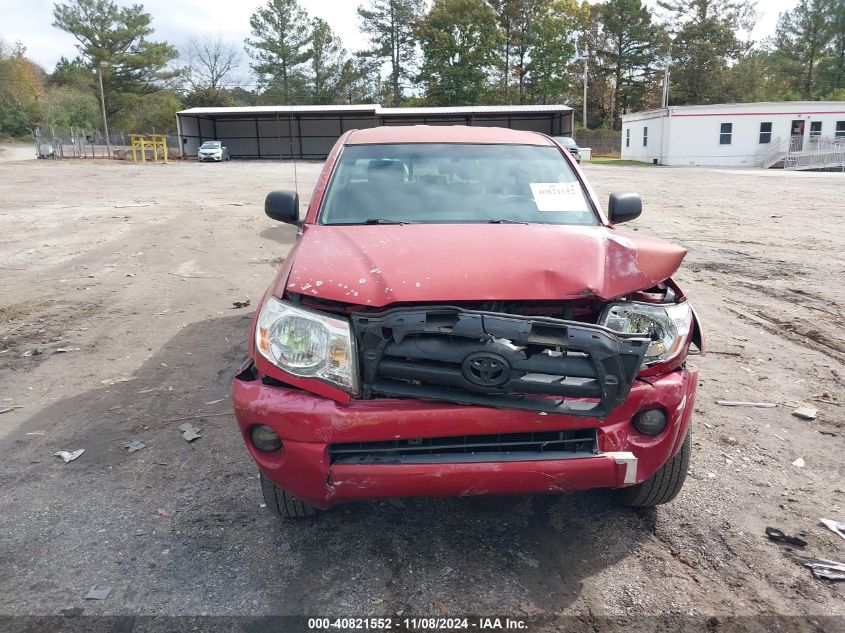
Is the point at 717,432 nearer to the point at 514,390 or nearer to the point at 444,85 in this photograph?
the point at 514,390

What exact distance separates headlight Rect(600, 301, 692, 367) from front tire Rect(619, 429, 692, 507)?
45 centimetres

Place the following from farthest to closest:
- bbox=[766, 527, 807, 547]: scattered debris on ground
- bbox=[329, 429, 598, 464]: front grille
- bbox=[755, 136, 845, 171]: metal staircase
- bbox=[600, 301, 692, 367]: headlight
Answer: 1. bbox=[755, 136, 845, 171]: metal staircase
2. bbox=[766, 527, 807, 547]: scattered debris on ground
3. bbox=[600, 301, 692, 367]: headlight
4. bbox=[329, 429, 598, 464]: front grille

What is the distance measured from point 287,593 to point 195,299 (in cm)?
547

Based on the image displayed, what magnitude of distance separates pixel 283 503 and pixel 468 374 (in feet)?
3.91

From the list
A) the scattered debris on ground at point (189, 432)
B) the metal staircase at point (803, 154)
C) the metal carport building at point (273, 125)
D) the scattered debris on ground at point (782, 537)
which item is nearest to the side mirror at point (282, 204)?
the scattered debris on ground at point (189, 432)

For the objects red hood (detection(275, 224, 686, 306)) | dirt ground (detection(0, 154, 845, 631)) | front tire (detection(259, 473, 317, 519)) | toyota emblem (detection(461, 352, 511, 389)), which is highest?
red hood (detection(275, 224, 686, 306))

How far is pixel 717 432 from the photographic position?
3939 millimetres

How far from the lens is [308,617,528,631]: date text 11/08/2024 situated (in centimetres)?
235

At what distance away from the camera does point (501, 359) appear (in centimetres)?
232

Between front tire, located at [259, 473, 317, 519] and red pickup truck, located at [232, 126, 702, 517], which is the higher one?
red pickup truck, located at [232, 126, 702, 517]

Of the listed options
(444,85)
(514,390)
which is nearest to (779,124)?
(444,85)

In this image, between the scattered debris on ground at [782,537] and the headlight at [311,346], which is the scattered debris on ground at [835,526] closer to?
the scattered debris on ground at [782,537]

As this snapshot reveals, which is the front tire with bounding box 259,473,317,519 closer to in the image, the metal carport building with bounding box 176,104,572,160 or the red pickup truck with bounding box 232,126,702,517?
the red pickup truck with bounding box 232,126,702,517

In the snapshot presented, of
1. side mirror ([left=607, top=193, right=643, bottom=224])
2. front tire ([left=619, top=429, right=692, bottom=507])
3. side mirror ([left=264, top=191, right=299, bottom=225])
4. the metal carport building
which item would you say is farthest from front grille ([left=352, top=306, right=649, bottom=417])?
the metal carport building
